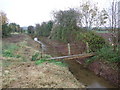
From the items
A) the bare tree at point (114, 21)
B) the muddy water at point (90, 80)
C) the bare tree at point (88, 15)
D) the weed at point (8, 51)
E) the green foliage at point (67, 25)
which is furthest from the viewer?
the green foliage at point (67, 25)

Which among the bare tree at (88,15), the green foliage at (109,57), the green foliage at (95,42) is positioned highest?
the bare tree at (88,15)

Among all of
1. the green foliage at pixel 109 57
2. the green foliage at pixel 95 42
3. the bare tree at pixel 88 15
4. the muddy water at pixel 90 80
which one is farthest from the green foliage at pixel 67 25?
the muddy water at pixel 90 80

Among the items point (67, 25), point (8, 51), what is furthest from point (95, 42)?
point (8, 51)

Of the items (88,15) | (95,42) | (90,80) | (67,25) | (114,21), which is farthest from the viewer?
(67,25)

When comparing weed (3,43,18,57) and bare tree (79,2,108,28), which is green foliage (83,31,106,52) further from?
weed (3,43,18,57)

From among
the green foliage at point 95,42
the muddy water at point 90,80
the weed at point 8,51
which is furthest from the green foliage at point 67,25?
the weed at point 8,51

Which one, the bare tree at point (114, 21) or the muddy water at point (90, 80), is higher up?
the bare tree at point (114, 21)

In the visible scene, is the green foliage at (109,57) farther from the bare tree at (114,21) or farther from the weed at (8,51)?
the weed at (8,51)

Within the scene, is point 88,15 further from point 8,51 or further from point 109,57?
point 8,51

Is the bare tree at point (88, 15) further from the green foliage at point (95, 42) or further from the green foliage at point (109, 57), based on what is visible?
the green foliage at point (109, 57)

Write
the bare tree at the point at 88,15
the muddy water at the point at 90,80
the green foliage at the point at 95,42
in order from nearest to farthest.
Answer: the muddy water at the point at 90,80, the green foliage at the point at 95,42, the bare tree at the point at 88,15

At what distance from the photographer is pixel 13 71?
5.86 metres

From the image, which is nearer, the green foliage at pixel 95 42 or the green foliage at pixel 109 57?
the green foliage at pixel 109 57

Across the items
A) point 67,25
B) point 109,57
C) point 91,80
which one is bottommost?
point 91,80
